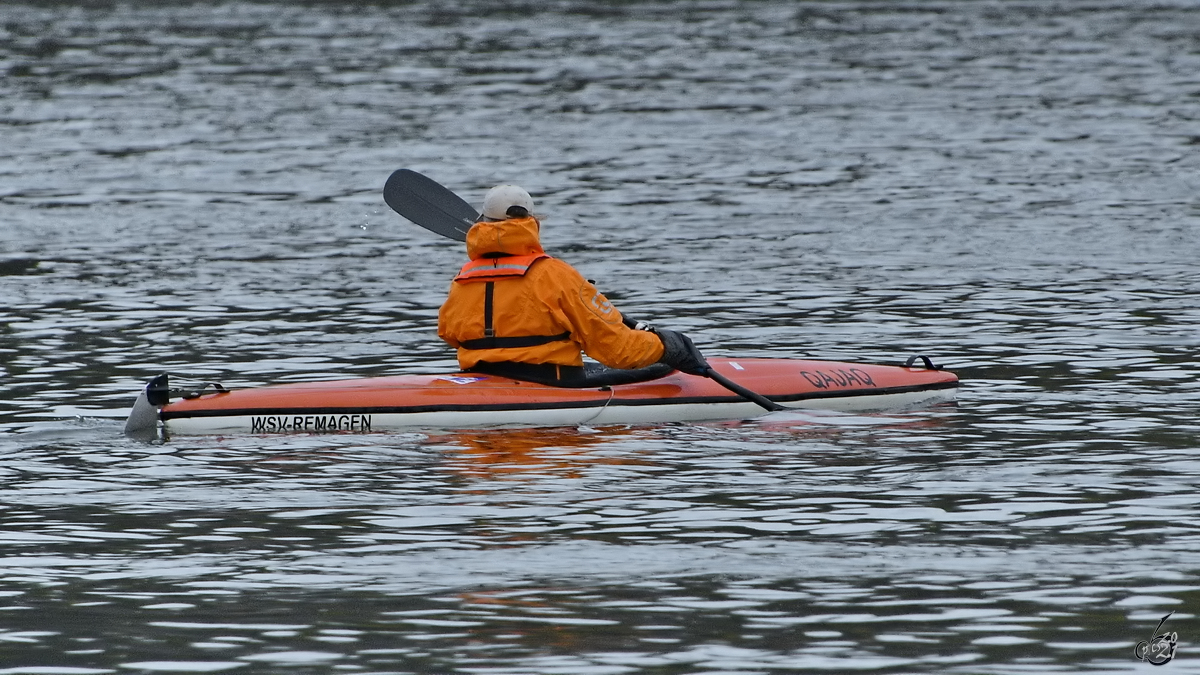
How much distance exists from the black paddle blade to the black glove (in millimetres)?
1614

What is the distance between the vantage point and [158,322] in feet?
46.4

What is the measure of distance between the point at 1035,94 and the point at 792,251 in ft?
39.0

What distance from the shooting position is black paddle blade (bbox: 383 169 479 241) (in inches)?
A: 454

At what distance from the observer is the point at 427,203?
38.0ft

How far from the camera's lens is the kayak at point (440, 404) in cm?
1011

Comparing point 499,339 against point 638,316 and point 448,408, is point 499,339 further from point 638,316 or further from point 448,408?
point 638,316

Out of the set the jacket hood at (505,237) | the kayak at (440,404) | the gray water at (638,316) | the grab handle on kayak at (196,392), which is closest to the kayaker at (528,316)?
the jacket hood at (505,237)

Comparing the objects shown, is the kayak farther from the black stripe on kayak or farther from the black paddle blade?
the black paddle blade

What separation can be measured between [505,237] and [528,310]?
1.27ft

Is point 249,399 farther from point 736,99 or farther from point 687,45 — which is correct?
point 687,45

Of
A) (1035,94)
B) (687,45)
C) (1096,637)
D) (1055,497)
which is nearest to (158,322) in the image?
(1055,497)

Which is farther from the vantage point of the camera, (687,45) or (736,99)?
(687,45)

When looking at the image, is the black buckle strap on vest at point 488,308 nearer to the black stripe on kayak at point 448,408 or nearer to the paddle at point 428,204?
the black stripe on kayak at point 448,408

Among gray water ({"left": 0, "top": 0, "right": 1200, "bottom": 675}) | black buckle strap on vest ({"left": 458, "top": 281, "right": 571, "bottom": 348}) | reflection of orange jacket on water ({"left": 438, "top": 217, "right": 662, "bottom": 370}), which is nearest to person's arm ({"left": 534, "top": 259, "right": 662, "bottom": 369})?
reflection of orange jacket on water ({"left": 438, "top": 217, "right": 662, "bottom": 370})
